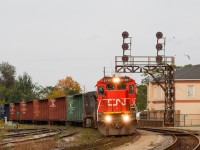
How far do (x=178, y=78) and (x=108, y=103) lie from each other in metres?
30.9

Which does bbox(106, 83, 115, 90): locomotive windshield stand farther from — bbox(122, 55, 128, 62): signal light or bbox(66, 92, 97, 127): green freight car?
bbox(122, 55, 128, 62): signal light

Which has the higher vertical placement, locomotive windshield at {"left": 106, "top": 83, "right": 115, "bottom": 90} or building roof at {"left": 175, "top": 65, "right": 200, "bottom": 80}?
building roof at {"left": 175, "top": 65, "right": 200, "bottom": 80}

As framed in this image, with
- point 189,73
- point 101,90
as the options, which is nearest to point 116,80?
point 101,90

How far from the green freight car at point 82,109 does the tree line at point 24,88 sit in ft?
211

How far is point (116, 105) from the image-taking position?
23859 millimetres

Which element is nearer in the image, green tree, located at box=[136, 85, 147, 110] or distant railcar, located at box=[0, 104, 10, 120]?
distant railcar, located at box=[0, 104, 10, 120]

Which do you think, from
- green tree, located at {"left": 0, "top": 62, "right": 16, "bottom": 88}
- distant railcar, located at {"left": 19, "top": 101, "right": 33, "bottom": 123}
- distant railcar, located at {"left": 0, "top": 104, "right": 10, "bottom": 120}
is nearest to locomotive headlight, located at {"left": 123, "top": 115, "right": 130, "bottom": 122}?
distant railcar, located at {"left": 19, "top": 101, "right": 33, "bottom": 123}

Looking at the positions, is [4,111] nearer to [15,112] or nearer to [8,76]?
[15,112]

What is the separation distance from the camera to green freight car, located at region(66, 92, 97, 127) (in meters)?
30.0

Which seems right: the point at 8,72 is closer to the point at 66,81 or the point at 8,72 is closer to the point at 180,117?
the point at 66,81

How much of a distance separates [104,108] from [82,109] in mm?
11233

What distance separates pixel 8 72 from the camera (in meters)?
128

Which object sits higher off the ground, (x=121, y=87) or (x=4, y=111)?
(x=121, y=87)

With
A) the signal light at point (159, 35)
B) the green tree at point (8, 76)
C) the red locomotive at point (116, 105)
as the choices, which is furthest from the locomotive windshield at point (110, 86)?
the green tree at point (8, 76)
